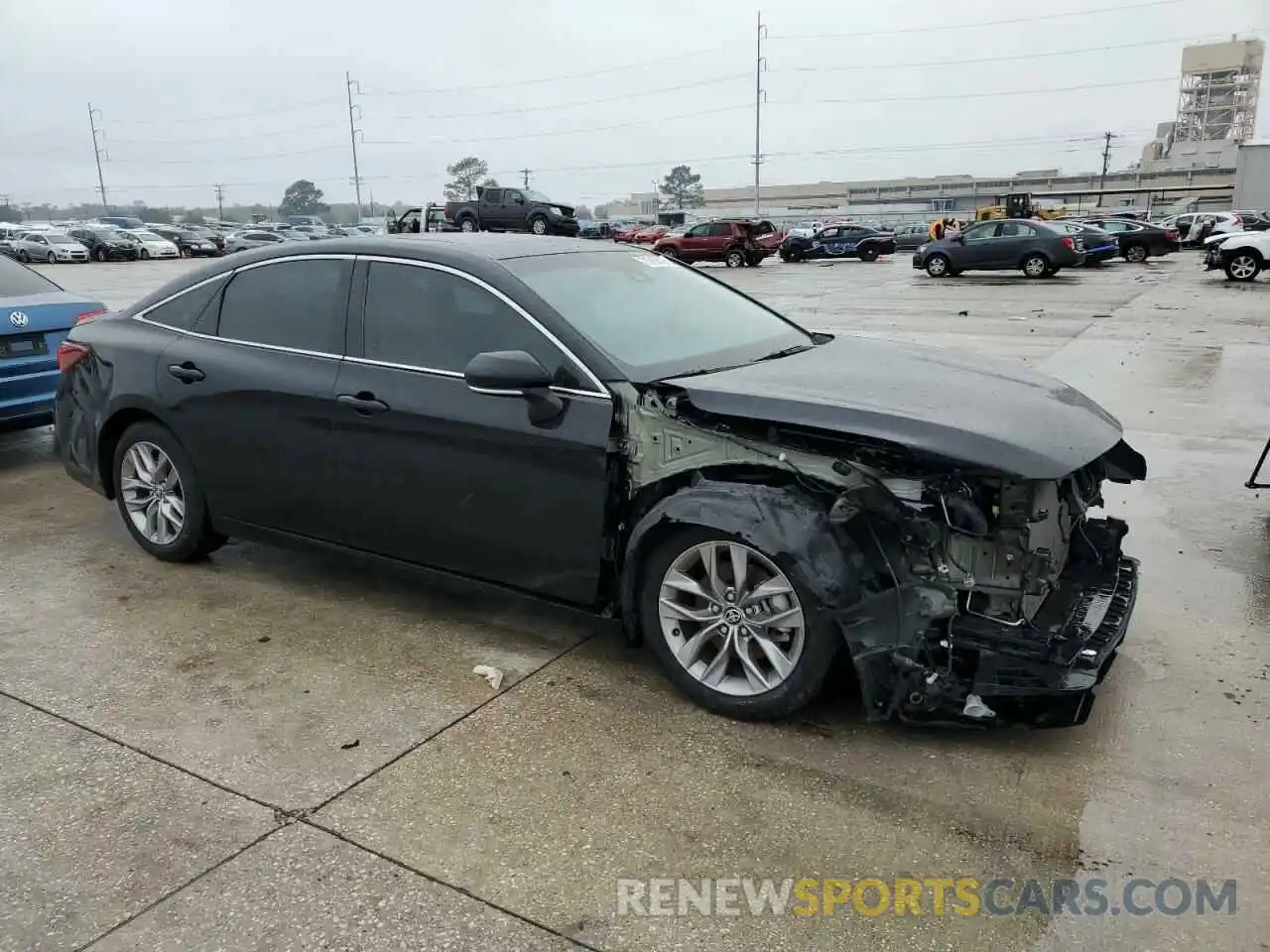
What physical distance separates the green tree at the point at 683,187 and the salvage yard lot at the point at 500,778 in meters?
138

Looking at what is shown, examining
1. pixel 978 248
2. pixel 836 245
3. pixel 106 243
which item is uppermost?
pixel 106 243

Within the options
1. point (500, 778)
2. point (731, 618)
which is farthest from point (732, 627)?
point (500, 778)

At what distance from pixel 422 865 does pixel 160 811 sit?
2.89ft

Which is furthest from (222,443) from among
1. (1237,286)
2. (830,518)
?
(1237,286)

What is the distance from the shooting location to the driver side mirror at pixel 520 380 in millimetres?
3500

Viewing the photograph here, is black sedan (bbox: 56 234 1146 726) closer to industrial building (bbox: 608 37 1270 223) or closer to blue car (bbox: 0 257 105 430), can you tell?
blue car (bbox: 0 257 105 430)

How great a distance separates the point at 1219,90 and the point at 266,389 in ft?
533

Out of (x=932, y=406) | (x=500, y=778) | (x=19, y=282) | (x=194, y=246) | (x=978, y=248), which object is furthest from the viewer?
(x=194, y=246)

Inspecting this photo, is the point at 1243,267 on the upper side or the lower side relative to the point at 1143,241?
lower

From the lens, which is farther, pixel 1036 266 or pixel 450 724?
pixel 1036 266

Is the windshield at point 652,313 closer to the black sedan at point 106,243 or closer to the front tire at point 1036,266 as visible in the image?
the front tire at point 1036,266

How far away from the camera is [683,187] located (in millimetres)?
153000

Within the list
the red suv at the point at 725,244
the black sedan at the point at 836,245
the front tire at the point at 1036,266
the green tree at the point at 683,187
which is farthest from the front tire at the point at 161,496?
the green tree at the point at 683,187

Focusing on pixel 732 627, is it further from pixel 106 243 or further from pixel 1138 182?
pixel 1138 182
